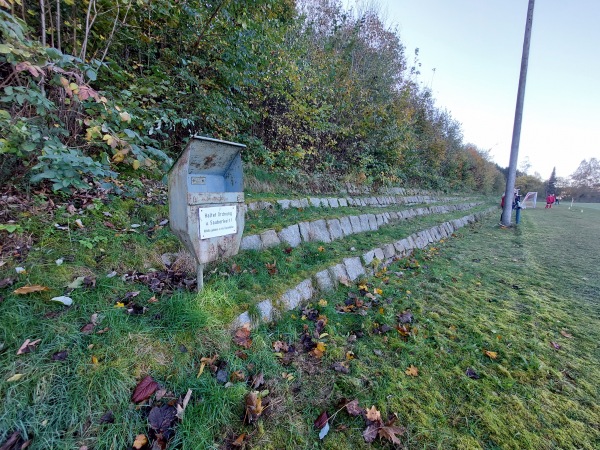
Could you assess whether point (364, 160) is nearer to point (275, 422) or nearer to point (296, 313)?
point (296, 313)

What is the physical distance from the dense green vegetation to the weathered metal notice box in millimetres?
1055

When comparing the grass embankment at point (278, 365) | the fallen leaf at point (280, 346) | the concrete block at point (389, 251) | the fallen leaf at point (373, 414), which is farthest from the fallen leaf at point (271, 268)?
the concrete block at point (389, 251)

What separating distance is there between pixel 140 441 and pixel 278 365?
929mm

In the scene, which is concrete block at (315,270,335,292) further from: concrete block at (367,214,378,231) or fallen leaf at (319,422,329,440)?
concrete block at (367,214,378,231)

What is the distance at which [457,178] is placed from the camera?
19250mm

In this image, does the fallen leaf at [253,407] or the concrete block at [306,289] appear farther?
the concrete block at [306,289]

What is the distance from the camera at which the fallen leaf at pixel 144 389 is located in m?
1.43

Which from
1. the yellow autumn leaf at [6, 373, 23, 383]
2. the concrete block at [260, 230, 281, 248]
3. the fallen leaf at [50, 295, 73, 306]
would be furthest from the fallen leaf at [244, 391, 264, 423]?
the concrete block at [260, 230, 281, 248]

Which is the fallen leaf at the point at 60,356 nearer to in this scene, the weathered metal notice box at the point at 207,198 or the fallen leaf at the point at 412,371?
the weathered metal notice box at the point at 207,198

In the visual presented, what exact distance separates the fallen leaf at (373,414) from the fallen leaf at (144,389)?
1.33 meters

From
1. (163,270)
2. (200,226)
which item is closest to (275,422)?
(200,226)

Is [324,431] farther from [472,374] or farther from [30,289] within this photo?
[30,289]

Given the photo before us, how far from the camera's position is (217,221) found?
203 centimetres

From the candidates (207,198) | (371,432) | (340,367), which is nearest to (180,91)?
(207,198)
